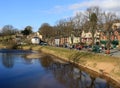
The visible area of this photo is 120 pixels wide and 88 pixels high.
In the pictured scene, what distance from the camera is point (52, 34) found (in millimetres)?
173750

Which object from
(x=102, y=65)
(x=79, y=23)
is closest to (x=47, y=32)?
(x=79, y=23)

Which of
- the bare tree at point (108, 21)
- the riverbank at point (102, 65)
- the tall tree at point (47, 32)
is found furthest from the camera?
the tall tree at point (47, 32)

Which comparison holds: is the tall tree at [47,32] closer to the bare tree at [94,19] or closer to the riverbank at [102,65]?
the bare tree at [94,19]

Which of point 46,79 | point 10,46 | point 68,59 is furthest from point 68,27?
point 46,79

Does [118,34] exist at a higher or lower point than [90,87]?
higher

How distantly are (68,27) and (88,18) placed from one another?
1772cm

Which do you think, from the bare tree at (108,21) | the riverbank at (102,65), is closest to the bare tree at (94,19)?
the bare tree at (108,21)

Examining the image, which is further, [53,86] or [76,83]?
[76,83]

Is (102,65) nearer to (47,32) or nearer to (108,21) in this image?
(108,21)

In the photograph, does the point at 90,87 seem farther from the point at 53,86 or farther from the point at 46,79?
the point at 46,79

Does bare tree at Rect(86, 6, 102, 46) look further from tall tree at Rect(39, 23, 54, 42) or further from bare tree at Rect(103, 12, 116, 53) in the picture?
tall tree at Rect(39, 23, 54, 42)

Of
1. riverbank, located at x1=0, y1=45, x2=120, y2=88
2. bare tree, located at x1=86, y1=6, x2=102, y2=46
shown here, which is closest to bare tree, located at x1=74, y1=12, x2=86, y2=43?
bare tree, located at x1=86, y1=6, x2=102, y2=46

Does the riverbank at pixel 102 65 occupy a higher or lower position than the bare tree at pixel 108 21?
lower

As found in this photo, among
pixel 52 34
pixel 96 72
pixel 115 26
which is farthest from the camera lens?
pixel 52 34
